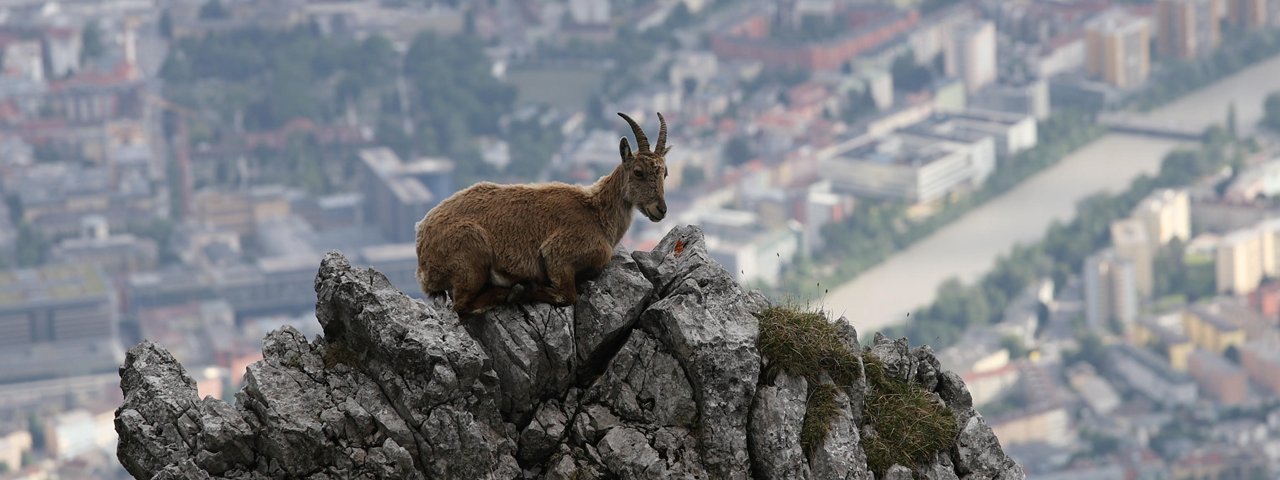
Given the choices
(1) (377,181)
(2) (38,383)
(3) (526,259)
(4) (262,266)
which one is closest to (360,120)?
(1) (377,181)

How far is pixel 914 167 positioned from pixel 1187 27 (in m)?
34.0

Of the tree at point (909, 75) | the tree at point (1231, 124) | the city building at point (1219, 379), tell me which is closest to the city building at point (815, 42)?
the tree at point (909, 75)

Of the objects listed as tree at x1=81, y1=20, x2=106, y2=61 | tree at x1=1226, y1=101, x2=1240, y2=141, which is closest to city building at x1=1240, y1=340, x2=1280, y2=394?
tree at x1=1226, y1=101, x2=1240, y2=141

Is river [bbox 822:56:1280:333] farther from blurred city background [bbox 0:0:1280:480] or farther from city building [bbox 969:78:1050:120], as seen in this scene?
city building [bbox 969:78:1050:120]

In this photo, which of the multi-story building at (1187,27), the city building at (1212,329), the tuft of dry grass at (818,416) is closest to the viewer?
the tuft of dry grass at (818,416)

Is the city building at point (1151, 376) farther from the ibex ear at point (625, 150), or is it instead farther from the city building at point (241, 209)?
the ibex ear at point (625, 150)

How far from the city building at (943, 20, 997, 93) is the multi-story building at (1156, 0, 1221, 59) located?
10.8 meters

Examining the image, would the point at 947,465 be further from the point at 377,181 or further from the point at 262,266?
the point at 377,181

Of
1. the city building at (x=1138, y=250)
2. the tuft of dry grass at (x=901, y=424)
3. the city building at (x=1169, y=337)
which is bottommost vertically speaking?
the city building at (x=1169, y=337)

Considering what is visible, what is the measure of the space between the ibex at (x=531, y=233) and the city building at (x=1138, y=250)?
94.4 m

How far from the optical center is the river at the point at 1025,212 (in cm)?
10019

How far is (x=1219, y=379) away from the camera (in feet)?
310

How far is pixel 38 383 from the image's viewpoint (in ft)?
346

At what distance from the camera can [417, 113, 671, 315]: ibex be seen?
12.7 meters
